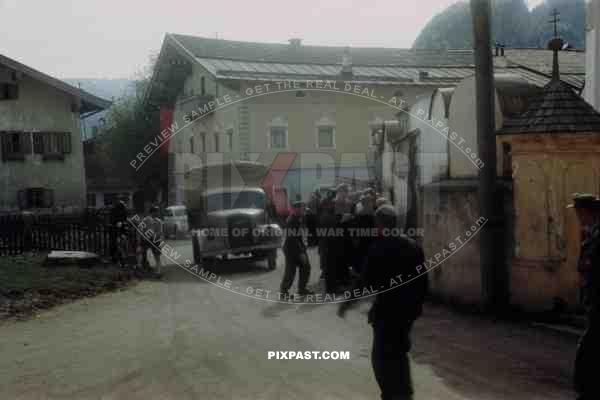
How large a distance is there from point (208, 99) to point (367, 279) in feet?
81.8

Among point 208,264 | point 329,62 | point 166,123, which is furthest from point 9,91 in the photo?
point 208,264

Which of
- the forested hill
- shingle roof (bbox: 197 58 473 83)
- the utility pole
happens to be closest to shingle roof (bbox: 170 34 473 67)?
shingle roof (bbox: 197 58 473 83)

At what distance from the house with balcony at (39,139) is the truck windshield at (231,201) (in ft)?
44.6

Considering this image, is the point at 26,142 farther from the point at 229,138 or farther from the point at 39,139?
the point at 229,138

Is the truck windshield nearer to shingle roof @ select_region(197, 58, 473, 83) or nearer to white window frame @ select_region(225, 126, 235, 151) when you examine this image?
shingle roof @ select_region(197, 58, 473, 83)

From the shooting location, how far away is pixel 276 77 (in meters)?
27.3

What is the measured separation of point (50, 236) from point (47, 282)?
19.3ft

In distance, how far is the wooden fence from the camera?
17078 mm

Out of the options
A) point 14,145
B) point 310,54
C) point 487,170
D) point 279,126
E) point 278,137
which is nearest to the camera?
point 487,170

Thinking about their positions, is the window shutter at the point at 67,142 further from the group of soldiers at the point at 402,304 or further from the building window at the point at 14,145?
the group of soldiers at the point at 402,304

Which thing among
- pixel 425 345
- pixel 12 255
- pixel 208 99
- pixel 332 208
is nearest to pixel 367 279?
pixel 425 345

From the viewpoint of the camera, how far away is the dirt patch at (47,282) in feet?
34.7

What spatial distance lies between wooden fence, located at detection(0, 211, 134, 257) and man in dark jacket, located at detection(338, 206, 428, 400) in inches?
521

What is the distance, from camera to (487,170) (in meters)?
8.95
